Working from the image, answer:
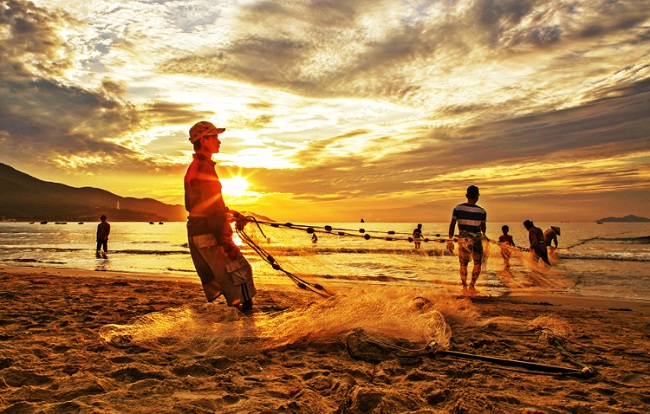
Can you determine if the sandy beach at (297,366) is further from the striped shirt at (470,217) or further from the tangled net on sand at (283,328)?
the striped shirt at (470,217)

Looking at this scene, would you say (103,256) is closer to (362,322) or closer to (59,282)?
(59,282)

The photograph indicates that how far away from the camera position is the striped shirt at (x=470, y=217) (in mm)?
8148

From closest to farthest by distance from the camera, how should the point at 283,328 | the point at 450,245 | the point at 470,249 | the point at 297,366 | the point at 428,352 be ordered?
1. the point at 297,366
2. the point at 428,352
3. the point at 283,328
4. the point at 450,245
5. the point at 470,249

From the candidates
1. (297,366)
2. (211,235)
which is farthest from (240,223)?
(297,366)

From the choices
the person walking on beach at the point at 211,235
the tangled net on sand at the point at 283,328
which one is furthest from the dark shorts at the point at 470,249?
the person walking on beach at the point at 211,235

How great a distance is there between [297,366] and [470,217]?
569 centimetres

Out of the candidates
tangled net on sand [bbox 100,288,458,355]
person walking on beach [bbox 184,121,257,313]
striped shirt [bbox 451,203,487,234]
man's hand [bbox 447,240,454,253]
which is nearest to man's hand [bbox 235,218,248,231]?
person walking on beach [bbox 184,121,257,313]

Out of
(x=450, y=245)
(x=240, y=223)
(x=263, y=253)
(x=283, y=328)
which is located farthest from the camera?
(x=450, y=245)

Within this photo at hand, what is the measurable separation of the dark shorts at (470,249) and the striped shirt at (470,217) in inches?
8.8

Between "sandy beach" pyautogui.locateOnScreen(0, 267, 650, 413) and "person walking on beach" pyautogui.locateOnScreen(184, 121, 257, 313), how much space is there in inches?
15.9

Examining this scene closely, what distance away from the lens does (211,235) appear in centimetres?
481

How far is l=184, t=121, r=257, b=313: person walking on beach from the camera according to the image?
15.7ft

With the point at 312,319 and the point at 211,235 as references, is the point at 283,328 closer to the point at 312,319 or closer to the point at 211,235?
the point at 312,319

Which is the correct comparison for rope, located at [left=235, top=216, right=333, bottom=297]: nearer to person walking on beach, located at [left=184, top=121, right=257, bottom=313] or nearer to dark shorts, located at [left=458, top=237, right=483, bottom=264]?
person walking on beach, located at [left=184, top=121, right=257, bottom=313]
